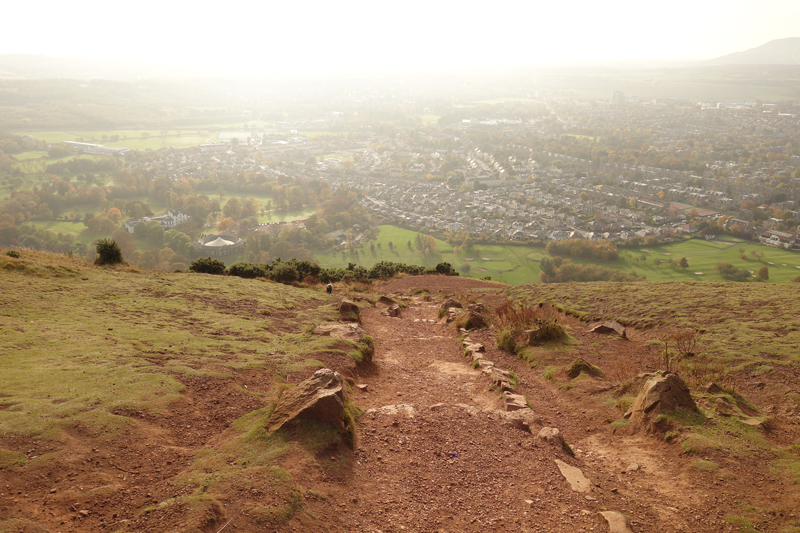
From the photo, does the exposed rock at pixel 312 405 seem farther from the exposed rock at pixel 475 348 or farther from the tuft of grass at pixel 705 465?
the exposed rock at pixel 475 348

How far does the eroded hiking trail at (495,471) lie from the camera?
663cm

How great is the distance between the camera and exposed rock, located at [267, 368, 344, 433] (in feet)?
26.2

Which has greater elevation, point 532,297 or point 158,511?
point 158,511

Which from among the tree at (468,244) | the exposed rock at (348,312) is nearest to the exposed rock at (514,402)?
the exposed rock at (348,312)

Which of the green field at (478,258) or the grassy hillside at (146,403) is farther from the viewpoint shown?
the green field at (478,258)

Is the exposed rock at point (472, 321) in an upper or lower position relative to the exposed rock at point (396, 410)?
lower

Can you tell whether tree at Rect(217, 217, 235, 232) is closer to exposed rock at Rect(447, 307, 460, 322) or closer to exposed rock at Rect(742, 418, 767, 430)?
exposed rock at Rect(447, 307, 460, 322)

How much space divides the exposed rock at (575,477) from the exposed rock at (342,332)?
7910 millimetres

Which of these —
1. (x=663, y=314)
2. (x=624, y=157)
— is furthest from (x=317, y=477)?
(x=624, y=157)

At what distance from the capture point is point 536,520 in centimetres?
675

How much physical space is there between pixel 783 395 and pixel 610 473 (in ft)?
18.8

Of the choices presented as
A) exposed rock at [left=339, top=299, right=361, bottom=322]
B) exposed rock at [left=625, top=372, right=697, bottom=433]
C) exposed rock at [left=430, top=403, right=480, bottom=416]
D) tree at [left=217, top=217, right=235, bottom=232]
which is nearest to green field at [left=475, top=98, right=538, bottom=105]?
tree at [left=217, top=217, right=235, bottom=232]

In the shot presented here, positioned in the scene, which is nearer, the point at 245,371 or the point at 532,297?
the point at 245,371

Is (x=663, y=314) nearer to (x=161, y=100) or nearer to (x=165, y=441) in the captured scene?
(x=165, y=441)
